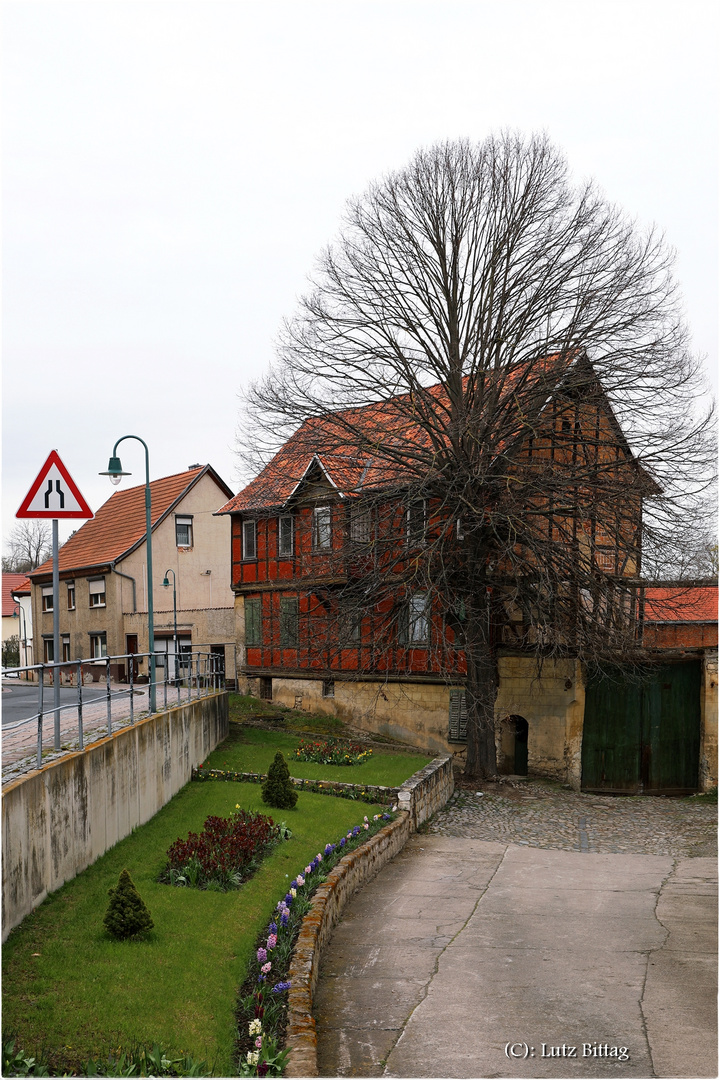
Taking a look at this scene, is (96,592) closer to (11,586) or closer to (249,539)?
(249,539)

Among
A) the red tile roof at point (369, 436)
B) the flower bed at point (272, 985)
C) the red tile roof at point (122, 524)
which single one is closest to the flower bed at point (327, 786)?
the flower bed at point (272, 985)

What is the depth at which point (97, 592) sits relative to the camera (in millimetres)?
38656

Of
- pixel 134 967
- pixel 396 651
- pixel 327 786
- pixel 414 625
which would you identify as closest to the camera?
pixel 134 967

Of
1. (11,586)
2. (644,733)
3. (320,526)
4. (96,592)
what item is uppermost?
(320,526)

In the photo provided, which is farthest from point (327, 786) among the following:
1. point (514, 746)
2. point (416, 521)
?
point (514, 746)

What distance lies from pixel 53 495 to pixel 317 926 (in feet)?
17.2

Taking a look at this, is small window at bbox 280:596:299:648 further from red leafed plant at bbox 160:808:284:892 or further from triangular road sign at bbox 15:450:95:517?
triangular road sign at bbox 15:450:95:517

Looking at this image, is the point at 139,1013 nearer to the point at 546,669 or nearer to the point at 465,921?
the point at 465,921

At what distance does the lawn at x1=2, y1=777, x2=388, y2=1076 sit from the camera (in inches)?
252

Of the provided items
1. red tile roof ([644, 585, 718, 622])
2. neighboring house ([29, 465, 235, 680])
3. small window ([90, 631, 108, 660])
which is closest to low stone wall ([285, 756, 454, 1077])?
red tile roof ([644, 585, 718, 622])

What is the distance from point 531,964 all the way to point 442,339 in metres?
14.8

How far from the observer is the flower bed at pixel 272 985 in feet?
21.6

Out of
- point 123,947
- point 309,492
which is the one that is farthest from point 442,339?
point 123,947

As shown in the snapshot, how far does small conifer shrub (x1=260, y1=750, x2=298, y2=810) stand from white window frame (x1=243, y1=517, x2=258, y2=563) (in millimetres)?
15807
